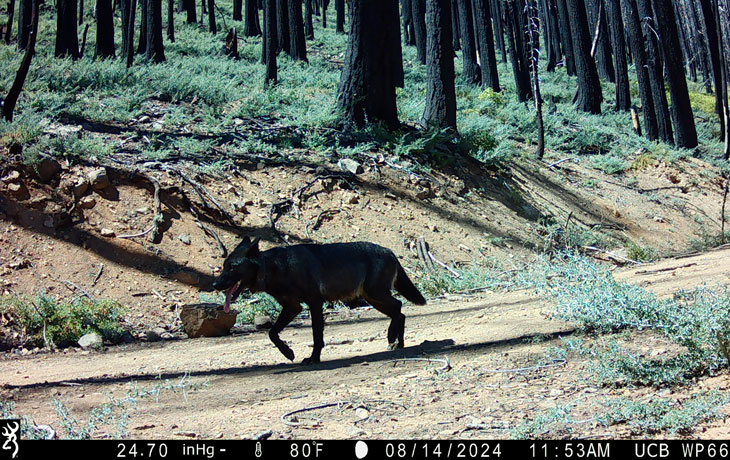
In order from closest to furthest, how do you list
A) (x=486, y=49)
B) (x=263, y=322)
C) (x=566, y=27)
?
1. (x=263, y=322)
2. (x=486, y=49)
3. (x=566, y=27)

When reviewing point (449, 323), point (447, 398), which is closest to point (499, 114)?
point (449, 323)

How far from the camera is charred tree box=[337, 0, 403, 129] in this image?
14.6 metres

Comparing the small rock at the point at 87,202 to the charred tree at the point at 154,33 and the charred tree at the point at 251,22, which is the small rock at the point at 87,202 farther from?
the charred tree at the point at 251,22

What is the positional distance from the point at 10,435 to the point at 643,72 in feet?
74.1

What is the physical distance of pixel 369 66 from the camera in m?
14.6

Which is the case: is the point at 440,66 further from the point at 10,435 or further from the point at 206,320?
the point at 10,435

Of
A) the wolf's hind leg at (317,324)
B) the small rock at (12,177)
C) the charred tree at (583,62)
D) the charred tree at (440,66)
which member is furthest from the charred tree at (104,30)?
the wolf's hind leg at (317,324)

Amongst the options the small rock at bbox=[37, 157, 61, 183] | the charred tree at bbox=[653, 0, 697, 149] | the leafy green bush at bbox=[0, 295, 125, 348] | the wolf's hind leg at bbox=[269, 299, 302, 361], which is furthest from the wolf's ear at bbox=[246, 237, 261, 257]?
the charred tree at bbox=[653, 0, 697, 149]

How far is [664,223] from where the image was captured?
16.5 metres

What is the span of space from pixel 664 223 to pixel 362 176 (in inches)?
313

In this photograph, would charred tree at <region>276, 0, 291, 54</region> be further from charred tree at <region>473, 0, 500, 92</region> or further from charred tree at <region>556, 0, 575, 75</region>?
charred tree at <region>556, 0, 575, 75</region>

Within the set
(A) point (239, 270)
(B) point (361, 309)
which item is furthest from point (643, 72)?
Result: (A) point (239, 270)

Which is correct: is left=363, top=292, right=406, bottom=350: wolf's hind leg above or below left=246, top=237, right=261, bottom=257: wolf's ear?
below
